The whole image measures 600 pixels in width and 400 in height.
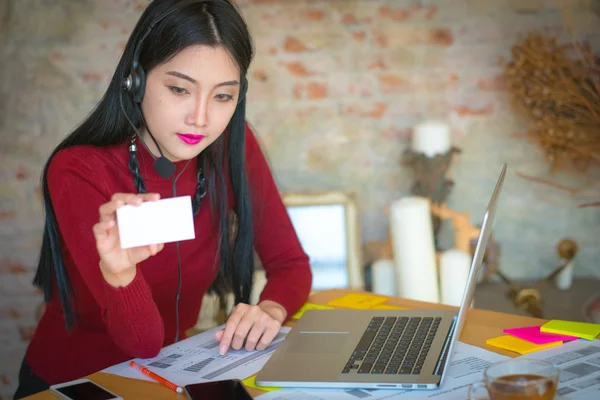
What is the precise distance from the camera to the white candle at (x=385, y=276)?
2551 mm

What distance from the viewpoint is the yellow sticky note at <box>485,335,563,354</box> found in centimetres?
119

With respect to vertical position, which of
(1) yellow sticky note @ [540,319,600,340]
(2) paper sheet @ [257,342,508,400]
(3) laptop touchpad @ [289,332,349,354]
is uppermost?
(3) laptop touchpad @ [289,332,349,354]

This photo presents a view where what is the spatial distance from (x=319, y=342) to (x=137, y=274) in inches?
12.9

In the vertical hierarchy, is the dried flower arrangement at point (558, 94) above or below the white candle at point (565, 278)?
above

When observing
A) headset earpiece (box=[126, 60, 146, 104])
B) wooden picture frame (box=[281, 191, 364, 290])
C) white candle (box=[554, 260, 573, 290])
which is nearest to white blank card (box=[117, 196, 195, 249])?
headset earpiece (box=[126, 60, 146, 104])

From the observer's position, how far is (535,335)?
1.25 metres

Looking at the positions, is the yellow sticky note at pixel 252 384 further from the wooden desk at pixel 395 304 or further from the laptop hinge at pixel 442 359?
the laptop hinge at pixel 442 359

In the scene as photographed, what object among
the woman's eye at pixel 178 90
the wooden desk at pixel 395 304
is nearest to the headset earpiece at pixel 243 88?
the woman's eye at pixel 178 90

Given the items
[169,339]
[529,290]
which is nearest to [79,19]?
[169,339]

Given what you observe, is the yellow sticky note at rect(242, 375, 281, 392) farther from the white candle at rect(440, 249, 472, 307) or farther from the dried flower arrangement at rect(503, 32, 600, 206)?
the dried flower arrangement at rect(503, 32, 600, 206)

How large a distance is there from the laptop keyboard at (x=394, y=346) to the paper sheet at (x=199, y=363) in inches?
6.4

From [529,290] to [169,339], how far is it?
1.42 m

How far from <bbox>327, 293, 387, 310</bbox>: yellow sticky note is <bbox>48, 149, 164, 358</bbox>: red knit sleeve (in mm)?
418

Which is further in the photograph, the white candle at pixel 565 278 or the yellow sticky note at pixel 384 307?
the white candle at pixel 565 278
